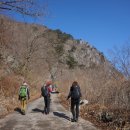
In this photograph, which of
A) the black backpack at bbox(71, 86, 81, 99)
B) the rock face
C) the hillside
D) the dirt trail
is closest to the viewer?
the dirt trail

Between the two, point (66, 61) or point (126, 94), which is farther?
point (66, 61)

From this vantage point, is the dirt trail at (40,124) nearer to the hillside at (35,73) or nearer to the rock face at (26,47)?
the hillside at (35,73)

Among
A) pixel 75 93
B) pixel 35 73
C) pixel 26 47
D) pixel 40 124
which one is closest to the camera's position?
pixel 40 124

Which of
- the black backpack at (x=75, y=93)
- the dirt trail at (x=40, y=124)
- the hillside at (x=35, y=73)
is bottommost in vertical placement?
the dirt trail at (x=40, y=124)

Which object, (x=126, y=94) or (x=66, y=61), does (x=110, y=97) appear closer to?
(x=126, y=94)

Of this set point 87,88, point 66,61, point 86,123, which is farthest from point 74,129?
point 66,61

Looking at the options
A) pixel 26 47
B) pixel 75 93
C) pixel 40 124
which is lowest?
pixel 40 124

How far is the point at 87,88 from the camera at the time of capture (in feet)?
95.7

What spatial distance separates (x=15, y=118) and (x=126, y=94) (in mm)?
6565

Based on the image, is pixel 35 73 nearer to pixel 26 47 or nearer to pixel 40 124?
pixel 26 47

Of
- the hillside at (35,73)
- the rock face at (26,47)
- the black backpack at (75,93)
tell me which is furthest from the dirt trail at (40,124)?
the rock face at (26,47)

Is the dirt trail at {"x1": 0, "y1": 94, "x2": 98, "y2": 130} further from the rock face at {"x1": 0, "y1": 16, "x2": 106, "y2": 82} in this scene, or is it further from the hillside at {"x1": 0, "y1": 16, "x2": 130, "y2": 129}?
the rock face at {"x1": 0, "y1": 16, "x2": 106, "y2": 82}

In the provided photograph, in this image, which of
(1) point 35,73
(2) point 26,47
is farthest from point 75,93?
(1) point 35,73

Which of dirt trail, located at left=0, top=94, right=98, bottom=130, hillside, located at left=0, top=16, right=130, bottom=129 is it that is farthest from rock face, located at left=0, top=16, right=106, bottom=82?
dirt trail, located at left=0, top=94, right=98, bottom=130
